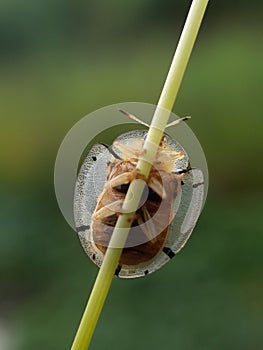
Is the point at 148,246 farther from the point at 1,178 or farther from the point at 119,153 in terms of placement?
the point at 1,178

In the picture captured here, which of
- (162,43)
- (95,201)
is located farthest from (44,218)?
(95,201)

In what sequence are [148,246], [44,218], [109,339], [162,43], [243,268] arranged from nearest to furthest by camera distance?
[148,246]
[109,339]
[243,268]
[44,218]
[162,43]

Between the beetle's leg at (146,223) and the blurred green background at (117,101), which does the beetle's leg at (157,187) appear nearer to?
the beetle's leg at (146,223)

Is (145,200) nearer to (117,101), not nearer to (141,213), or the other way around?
(141,213)

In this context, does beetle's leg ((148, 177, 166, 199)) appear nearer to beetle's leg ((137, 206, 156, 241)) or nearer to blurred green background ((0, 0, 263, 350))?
beetle's leg ((137, 206, 156, 241))

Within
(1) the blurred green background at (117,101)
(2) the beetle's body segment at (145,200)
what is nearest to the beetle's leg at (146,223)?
(2) the beetle's body segment at (145,200)

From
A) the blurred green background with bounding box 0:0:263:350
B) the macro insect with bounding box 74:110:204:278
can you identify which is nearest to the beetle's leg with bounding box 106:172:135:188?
the macro insect with bounding box 74:110:204:278
